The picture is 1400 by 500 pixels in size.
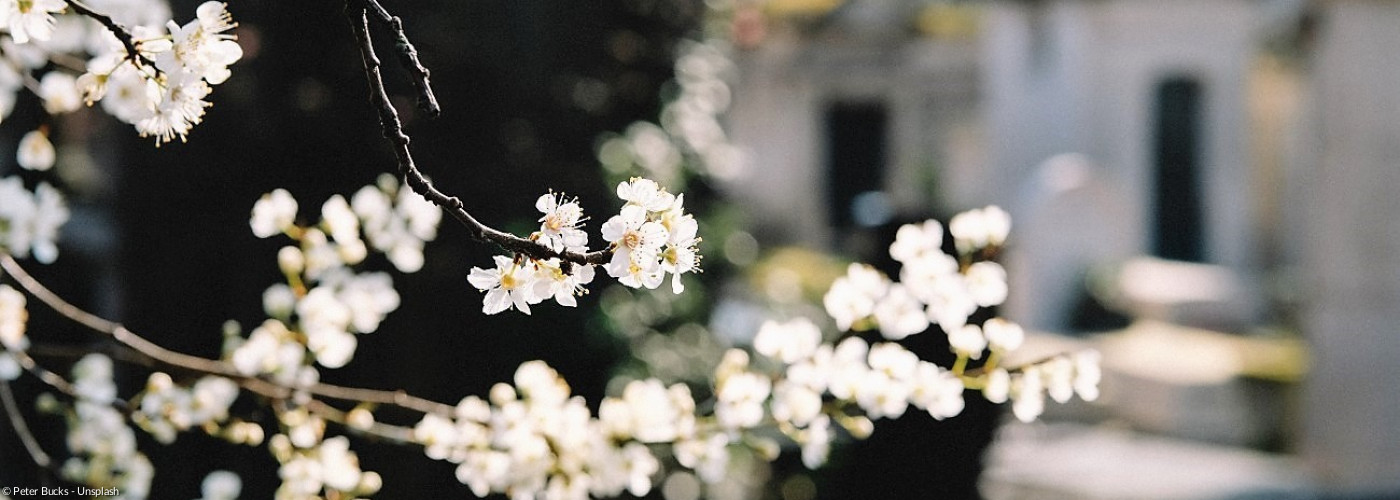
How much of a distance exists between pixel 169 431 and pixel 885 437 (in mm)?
2617

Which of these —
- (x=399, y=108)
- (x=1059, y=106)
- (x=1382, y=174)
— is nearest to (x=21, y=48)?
(x=399, y=108)

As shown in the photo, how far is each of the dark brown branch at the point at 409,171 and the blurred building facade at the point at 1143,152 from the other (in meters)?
3.48

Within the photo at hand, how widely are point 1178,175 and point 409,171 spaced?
38.0 ft

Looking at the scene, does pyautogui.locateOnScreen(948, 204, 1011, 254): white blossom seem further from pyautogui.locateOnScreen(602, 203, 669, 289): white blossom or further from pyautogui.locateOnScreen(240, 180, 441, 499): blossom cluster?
pyautogui.locateOnScreen(240, 180, 441, 499): blossom cluster

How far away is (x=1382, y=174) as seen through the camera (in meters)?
6.11

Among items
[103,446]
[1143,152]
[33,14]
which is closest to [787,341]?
[33,14]

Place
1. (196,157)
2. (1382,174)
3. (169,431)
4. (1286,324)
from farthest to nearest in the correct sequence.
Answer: (1286,324)
(1382,174)
(196,157)
(169,431)

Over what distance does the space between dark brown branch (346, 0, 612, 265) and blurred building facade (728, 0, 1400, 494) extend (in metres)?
3.48

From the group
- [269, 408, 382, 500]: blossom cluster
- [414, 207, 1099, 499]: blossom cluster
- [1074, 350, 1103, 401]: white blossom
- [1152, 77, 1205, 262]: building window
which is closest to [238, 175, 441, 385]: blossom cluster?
[269, 408, 382, 500]: blossom cluster

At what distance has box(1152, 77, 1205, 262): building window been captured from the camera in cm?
1162

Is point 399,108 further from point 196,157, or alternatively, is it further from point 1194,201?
point 1194,201

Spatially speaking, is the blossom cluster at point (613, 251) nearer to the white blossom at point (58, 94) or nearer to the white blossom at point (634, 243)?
the white blossom at point (634, 243)

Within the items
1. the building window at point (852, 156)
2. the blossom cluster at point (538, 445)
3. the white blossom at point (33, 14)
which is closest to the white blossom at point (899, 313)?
the blossom cluster at point (538, 445)

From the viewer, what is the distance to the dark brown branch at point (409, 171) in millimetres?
1197
